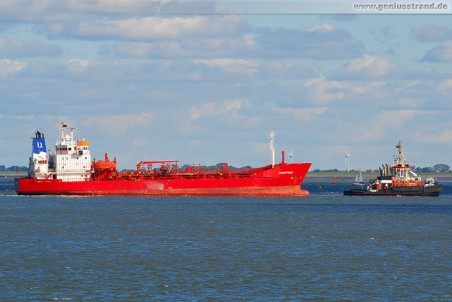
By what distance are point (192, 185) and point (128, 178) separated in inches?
360

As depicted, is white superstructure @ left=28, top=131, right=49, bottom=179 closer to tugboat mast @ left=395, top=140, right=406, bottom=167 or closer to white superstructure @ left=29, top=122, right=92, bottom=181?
white superstructure @ left=29, top=122, right=92, bottom=181

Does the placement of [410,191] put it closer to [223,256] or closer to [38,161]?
[38,161]

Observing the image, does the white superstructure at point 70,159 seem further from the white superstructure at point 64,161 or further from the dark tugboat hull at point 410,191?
the dark tugboat hull at point 410,191

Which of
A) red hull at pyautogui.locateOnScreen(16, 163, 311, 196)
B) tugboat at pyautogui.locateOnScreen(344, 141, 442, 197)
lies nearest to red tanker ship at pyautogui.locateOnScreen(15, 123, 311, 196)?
red hull at pyautogui.locateOnScreen(16, 163, 311, 196)

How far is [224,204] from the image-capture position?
385ft

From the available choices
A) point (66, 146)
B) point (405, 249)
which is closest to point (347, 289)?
point (405, 249)

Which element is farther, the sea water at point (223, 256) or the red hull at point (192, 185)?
the red hull at point (192, 185)

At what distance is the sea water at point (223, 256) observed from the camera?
42.9 m

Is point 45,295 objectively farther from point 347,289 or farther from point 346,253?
point 346,253

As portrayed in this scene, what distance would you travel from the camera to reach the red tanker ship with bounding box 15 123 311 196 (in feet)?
414

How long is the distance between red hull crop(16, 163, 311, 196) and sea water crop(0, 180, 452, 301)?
89.3ft

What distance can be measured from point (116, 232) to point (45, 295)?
101ft

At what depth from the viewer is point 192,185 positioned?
129 m

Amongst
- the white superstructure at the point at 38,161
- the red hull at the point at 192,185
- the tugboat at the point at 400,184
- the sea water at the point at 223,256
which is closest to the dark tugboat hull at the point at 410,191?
the tugboat at the point at 400,184
